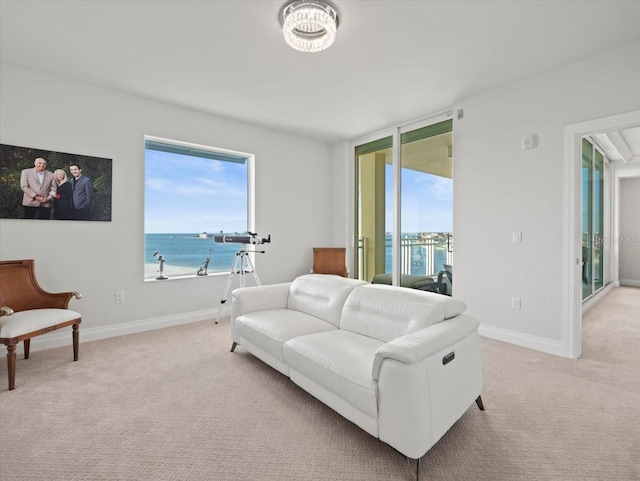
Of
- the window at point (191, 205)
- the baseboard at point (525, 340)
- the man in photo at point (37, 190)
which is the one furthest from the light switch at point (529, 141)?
the man in photo at point (37, 190)

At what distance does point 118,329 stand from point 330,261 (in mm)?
2983

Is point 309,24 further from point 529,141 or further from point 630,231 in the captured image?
point 630,231

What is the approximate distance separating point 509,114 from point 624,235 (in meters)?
4.90

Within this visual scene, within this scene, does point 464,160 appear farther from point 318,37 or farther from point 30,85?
point 30,85

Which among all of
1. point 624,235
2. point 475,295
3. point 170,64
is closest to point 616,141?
point 624,235

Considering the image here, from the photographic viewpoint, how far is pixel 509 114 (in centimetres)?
337

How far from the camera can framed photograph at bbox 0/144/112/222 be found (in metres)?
3.02

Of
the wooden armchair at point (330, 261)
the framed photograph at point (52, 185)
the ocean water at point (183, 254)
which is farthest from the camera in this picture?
the wooden armchair at point (330, 261)

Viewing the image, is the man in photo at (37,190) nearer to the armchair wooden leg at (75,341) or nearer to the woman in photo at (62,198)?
the woman in photo at (62,198)

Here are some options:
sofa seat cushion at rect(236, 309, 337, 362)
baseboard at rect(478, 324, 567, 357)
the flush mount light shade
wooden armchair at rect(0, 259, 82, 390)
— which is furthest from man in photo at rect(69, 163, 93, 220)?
baseboard at rect(478, 324, 567, 357)

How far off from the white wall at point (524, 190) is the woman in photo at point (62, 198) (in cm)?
428

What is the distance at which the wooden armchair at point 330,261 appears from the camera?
5.15m

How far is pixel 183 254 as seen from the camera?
468 cm

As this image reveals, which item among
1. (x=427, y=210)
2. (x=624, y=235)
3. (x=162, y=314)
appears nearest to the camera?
(x=162, y=314)
